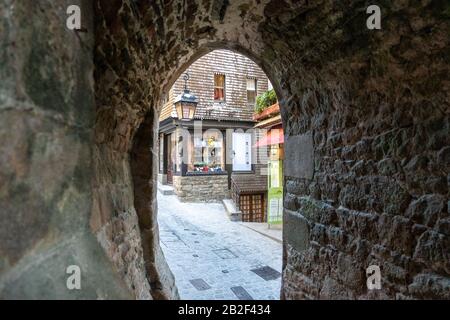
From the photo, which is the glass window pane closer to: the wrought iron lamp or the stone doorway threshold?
the wrought iron lamp

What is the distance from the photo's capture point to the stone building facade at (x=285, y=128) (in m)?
0.87

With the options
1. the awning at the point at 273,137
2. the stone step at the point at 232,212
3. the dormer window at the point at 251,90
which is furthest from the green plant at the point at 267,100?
the dormer window at the point at 251,90

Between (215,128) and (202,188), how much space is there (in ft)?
7.83

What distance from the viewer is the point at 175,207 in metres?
9.70

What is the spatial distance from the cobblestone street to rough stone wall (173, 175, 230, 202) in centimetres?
222

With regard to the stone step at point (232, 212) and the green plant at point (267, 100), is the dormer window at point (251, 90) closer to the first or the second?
the stone step at point (232, 212)

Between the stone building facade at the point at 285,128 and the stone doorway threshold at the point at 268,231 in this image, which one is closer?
the stone building facade at the point at 285,128

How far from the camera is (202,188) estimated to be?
434 inches

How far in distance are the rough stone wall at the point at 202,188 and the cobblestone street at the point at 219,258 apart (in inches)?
87.4

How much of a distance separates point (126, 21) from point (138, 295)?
1738 mm

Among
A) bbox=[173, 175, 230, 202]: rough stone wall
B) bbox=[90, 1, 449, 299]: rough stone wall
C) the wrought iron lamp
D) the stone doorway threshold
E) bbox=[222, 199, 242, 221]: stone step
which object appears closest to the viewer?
bbox=[90, 1, 449, 299]: rough stone wall

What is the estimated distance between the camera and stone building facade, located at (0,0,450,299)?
87 centimetres

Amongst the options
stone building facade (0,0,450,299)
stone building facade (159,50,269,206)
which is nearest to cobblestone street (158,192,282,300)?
stone building facade (0,0,450,299)

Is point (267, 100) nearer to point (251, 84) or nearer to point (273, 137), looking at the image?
point (273, 137)
